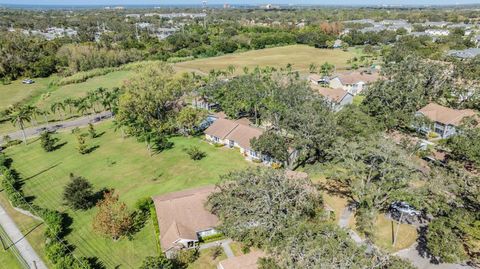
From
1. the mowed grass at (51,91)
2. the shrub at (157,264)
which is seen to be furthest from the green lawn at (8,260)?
the mowed grass at (51,91)

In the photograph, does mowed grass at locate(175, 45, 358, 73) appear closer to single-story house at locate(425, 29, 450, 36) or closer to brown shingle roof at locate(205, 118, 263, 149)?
single-story house at locate(425, 29, 450, 36)

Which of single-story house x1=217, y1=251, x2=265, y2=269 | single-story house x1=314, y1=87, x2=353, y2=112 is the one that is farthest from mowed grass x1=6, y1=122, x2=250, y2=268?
single-story house x1=314, y1=87, x2=353, y2=112

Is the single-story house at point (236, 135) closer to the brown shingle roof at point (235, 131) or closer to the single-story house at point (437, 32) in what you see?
the brown shingle roof at point (235, 131)

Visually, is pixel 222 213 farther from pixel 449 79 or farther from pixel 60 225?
pixel 449 79

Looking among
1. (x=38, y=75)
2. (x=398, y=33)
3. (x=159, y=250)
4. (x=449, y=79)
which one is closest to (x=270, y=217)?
(x=159, y=250)

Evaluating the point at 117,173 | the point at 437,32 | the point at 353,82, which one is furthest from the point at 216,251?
the point at 437,32

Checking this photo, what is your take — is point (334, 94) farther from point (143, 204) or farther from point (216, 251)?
point (216, 251)
